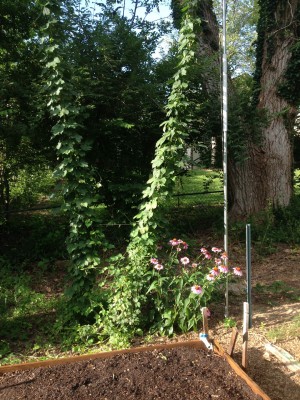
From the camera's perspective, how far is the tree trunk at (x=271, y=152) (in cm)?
766

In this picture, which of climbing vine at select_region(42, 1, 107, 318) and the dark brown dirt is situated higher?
climbing vine at select_region(42, 1, 107, 318)

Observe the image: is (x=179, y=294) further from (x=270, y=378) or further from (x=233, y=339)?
(x=270, y=378)

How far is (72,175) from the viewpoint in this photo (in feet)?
12.2

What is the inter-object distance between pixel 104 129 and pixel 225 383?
4488 mm

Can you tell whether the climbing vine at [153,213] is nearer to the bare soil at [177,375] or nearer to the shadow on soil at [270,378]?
the bare soil at [177,375]

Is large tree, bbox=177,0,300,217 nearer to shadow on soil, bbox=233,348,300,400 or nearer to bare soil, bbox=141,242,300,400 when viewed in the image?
bare soil, bbox=141,242,300,400

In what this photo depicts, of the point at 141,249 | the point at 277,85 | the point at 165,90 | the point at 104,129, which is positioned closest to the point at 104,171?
the point at 104,129

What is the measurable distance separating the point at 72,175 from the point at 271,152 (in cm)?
522

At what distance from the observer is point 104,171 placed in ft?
21.3

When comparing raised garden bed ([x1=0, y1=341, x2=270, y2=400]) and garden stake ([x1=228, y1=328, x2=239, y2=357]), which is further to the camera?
garden stake ([x1=228, y1=328, x2=239, y2=357])

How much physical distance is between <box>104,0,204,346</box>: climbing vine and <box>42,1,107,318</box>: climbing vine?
34 centimetres

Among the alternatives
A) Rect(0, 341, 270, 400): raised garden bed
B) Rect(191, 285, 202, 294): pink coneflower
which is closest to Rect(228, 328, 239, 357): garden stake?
Rect(0, 341, 270, 400): raised garden bed

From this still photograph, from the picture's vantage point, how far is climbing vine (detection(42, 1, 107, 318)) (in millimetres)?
3598

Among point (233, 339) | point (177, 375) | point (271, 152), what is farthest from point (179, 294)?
point (271, 152)
